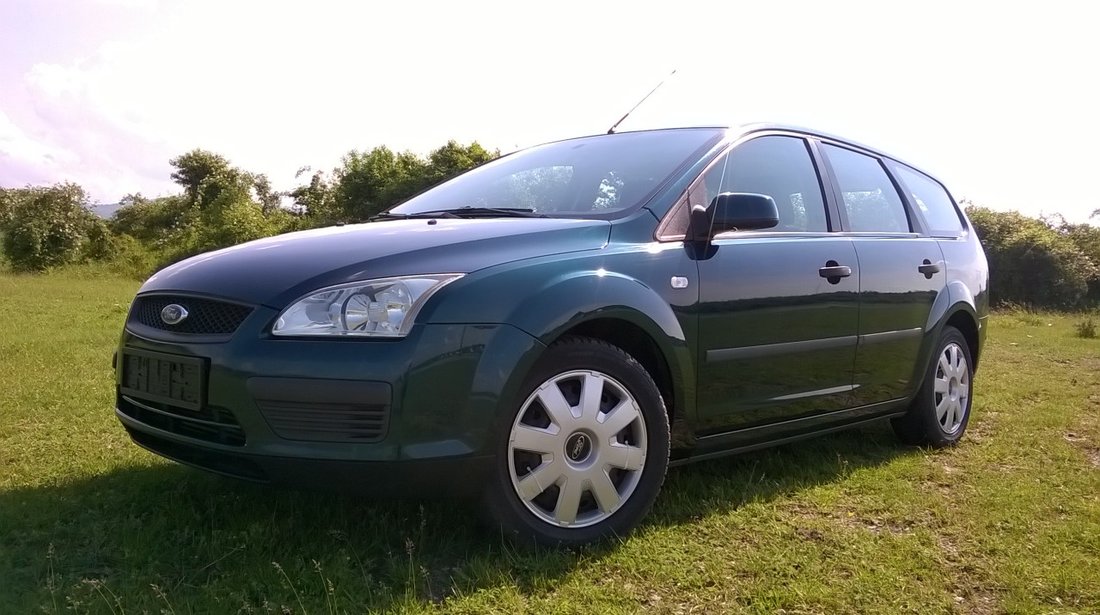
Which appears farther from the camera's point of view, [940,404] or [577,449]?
[940,404]

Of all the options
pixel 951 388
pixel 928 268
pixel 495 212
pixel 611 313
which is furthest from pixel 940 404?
pixel 495 212

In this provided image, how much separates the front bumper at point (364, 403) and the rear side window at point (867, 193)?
2.28m

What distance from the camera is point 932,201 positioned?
4918mm

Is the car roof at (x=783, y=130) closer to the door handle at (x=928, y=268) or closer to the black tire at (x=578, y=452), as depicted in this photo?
the door handle at (x=928, y=268)

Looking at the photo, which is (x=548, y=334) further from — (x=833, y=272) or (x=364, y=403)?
(x=833, y=272)

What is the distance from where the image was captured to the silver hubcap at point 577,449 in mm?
2686

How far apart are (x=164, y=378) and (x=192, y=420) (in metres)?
0.19

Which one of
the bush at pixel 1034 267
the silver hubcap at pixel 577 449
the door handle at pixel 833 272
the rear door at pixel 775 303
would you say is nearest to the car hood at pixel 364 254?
the silver hubcap at pixel 577 449

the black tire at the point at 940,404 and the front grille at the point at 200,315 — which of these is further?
the black tire at the point at 940,404

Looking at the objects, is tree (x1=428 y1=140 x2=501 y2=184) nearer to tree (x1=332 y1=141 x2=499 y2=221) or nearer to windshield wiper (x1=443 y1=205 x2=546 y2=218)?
tree (x1=332 y1=141 x2=499 y2=221)

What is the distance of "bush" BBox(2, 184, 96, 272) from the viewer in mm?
22203

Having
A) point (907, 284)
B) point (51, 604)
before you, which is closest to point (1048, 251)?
point (907, 284)

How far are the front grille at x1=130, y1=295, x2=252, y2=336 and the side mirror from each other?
64.3 inches

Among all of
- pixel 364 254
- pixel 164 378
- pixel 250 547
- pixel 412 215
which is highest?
pixel 412 215
